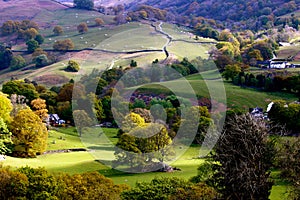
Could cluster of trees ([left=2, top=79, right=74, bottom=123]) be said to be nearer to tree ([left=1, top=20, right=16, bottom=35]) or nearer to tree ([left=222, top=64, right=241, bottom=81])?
tree ([left=222, top=64, right=241, bottom=81])

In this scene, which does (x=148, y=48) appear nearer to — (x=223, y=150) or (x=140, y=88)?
(x=140, y=88)

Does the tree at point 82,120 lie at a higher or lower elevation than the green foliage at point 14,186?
Result: lower

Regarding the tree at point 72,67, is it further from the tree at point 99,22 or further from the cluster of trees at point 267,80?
the tree at point 99,22

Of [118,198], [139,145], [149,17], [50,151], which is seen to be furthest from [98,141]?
[149,17]

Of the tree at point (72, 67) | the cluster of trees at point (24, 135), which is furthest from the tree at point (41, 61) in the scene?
the cluster of trees at point (24, 135)

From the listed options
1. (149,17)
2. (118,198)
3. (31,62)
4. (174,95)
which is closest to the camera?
(118,198)
